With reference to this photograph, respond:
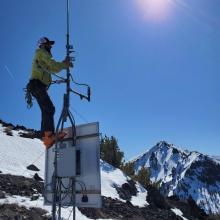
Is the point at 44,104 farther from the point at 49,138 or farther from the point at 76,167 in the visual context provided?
the point at 76,167

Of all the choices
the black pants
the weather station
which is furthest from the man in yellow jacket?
the weather station

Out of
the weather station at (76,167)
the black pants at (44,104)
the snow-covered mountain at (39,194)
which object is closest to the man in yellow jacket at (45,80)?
the black pants at (44,104)

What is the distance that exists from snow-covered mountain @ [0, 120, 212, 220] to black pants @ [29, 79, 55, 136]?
13.4 ft

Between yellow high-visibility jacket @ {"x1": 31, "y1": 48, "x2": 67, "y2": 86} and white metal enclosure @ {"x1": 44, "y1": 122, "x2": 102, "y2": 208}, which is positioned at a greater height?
yellow high-visibility jacket @ {"x1": 31, "y1": 48, "x2": 67, "y2": 86}

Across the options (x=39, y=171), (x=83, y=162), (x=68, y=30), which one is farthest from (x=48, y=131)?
(x=39, y=171)

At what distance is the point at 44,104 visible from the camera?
10523 mm

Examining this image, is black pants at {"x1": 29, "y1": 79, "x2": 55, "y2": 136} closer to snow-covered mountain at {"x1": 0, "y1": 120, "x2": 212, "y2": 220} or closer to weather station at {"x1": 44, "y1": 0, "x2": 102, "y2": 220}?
weather station at {"x1": 44, "y1": 0, "x2": 102, "y2": 220}

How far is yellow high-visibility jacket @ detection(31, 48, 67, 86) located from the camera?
1012 centimetres

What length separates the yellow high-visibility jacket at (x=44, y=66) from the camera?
10.1m

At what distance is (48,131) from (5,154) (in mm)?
15961

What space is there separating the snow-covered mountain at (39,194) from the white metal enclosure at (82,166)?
4326 mm

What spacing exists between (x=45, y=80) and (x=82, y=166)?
7.78ft

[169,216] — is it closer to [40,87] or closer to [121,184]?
[121,184]

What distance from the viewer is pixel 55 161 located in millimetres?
9352
